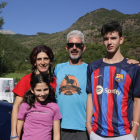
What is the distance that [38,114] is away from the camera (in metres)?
2.20

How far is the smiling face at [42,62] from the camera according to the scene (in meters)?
2.42

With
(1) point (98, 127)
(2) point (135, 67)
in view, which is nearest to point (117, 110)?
(1) point (98, 127)

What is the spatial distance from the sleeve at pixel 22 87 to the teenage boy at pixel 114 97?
3.02 ft

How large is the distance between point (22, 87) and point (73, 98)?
0.73 meters

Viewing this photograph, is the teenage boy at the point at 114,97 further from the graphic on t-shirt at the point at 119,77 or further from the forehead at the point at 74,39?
the forehead at the point at 74,39

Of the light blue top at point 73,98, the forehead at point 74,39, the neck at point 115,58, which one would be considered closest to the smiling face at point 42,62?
the light blue top at point 73,98

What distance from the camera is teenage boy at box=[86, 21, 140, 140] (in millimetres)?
2006

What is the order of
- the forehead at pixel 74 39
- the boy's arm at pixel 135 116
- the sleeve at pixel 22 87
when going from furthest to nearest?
1. the forehead at pixel 74 39
2. the sleeve at pixel 22 87
3. the boy's arm at pixel 135 116

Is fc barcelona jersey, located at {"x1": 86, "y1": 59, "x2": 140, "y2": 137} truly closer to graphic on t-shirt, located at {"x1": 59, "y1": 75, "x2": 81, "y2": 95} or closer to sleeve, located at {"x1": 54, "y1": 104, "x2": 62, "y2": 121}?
graphic on t-shirt, located at {"x1": 59, "y1": 75, "x2": 81, "y2": 95}

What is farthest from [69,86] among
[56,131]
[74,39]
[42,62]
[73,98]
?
[74,39]

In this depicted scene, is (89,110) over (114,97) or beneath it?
beneath

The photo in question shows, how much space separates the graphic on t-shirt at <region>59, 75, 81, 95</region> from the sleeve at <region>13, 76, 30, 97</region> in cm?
48

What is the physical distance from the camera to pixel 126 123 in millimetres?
2000

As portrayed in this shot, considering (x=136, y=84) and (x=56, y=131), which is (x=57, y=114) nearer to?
(x=56, y=131)
